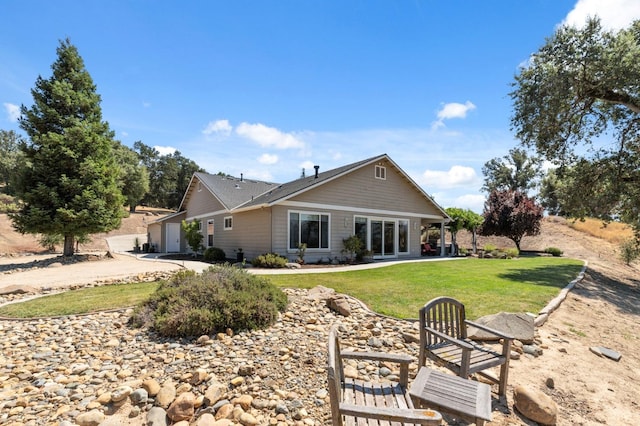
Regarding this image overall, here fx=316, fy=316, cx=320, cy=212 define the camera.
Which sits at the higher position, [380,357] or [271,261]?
[380,357]

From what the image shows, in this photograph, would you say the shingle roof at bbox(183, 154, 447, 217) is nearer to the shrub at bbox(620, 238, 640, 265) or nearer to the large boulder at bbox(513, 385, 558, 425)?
the shrub at bbox(620, 238, 640, 265)

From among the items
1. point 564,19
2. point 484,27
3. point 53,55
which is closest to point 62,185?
point 53,55

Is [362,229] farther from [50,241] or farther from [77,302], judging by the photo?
[50,241]

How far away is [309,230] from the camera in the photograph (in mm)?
15328

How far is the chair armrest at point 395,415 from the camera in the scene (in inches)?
81.7

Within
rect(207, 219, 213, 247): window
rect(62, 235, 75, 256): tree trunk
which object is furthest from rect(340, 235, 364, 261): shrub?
rect(62, 235, 75, 256): tree trunk

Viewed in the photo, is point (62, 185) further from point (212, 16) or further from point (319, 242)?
point (319, 242)

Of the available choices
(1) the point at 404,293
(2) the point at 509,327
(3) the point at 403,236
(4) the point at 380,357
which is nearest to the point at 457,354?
(4) the point at 380,357

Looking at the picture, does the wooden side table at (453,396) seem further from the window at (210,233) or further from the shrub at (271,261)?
the window at (210,233)

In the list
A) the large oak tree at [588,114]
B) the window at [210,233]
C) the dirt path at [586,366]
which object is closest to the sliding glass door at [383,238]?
the large oak tree at [588,114]

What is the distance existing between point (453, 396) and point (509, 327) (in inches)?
113

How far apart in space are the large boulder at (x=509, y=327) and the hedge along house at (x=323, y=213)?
10.1 metres

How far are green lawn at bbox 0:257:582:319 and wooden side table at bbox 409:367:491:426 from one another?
2.81 m

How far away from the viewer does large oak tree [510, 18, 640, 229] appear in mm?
11586
